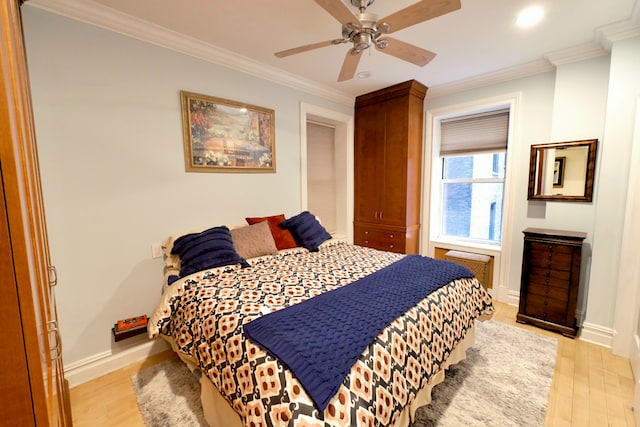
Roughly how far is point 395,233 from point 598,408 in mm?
2297

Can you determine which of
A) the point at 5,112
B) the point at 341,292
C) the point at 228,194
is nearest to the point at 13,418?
the point at 5,112

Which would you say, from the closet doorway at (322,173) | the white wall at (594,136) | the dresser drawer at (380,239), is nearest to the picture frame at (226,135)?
the closet doorway at (322,173)

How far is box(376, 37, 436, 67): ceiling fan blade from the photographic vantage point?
1.79 metres

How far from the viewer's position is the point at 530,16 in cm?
201

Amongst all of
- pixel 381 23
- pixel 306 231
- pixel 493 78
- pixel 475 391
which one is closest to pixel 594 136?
pixel 493 78

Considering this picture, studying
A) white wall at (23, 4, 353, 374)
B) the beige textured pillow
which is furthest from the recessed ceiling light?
the beige textured pillow

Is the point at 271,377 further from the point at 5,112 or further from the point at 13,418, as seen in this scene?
the point at 5,112

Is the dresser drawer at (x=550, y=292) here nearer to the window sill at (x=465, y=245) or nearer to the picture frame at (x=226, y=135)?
the window sill at (x=465, y=245)

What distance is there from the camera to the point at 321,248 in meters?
2.74

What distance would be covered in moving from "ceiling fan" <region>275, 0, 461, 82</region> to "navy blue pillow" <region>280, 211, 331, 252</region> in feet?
4.96

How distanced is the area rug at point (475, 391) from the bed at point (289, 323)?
0.20 metres

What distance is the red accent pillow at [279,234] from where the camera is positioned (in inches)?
105

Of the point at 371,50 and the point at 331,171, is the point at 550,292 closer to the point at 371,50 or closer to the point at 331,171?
the point at 371,50

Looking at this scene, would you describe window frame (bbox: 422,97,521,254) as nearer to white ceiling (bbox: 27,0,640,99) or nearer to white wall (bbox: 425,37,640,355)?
white wall (bbox: 425,37,640,355)
